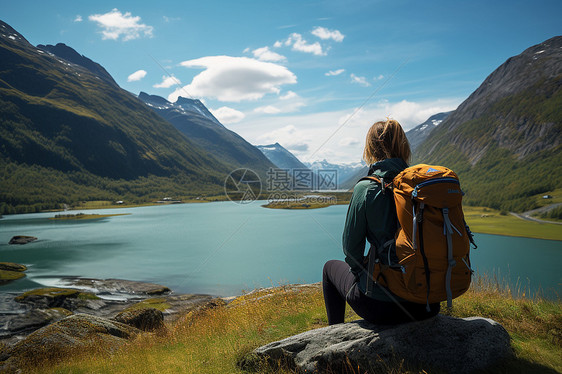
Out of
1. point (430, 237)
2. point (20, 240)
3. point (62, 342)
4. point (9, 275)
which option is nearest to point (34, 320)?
point (62, 342)

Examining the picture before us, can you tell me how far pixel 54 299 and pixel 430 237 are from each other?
25.4 metres

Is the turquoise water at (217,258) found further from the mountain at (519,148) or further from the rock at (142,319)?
the mountain at (519,148)

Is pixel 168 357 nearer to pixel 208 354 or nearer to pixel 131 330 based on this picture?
pixel 208 354

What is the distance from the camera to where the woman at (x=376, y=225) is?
3.31 m

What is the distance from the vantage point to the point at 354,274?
3762mm

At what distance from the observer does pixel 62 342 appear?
321 inches

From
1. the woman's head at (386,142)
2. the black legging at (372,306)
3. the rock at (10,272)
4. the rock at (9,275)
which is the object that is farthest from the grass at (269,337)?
the rock at (10,272)

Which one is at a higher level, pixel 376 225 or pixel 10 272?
pixel 376 225

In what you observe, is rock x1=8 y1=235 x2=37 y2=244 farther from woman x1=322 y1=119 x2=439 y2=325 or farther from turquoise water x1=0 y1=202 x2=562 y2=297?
woman x1=322 y1=119 x2=439 y2=325

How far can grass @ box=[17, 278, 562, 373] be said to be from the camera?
4.43m

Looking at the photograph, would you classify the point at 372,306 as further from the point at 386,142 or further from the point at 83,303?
the point at 83,303

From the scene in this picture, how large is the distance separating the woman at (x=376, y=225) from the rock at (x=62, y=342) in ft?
24.5

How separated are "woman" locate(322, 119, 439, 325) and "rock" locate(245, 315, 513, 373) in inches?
7.1

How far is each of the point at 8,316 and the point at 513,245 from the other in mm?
60044
